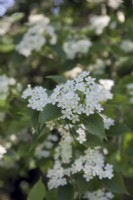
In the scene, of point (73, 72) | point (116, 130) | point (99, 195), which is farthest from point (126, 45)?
point (99, 195)

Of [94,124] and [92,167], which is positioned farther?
[92,167]

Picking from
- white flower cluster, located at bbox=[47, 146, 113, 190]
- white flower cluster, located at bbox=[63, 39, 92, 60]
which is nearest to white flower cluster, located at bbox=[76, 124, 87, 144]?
white flower cluster, located at bbox=[47, 146, 113, 190]

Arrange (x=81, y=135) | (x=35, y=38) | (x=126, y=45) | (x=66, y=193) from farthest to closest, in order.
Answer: (x=126, y=45)
(x=35, y=38)
(x=66, y=193)
(x=81, y=135)

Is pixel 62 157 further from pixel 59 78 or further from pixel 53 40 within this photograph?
pixel 53 40

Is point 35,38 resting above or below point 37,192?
above

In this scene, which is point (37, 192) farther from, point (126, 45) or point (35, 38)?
point (126, 45)

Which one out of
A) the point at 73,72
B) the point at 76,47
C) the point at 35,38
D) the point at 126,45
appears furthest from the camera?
the point at 126,45

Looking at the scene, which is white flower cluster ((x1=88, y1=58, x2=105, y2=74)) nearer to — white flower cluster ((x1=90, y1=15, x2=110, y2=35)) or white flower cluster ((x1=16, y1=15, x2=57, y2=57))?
white flower cluster ((x1=90, y1=15, x2=110, y2=35))
